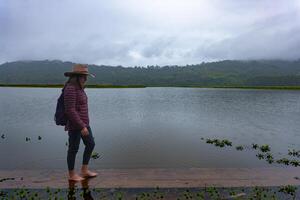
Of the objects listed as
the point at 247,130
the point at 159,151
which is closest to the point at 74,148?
the point at 159,151

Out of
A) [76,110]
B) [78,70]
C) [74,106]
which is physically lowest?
[76,110]

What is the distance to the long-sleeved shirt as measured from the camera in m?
8.26

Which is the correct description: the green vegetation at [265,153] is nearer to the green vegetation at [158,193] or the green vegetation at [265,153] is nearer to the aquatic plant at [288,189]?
the aquatic plant at [288,189]

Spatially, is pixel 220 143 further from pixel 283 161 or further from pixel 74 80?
pixel 74 80

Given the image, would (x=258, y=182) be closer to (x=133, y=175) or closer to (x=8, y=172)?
(x=133, y=175)

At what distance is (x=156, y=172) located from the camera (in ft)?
31.1

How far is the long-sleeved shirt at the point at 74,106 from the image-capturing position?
826 centimetres

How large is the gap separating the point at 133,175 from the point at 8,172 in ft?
11.6

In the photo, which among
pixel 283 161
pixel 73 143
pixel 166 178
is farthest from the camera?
pixel 283 161

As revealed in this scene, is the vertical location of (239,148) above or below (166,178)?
below

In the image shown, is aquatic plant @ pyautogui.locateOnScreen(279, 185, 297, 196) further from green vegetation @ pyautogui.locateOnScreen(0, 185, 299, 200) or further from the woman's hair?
the woman's hair

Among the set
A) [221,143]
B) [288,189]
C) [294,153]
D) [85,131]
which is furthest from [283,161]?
[85,131]

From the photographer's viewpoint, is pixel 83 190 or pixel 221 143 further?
pixel 221 143

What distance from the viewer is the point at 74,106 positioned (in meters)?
8.32
